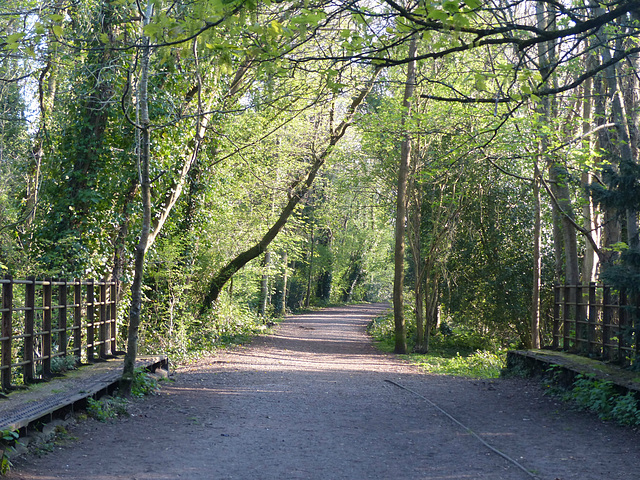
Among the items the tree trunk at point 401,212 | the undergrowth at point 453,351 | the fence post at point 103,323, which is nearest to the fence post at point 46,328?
the fence post at point 103,323

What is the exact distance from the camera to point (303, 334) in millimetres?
27688

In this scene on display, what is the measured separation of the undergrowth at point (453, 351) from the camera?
16175 mm

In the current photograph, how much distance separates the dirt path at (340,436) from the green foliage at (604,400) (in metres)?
0.25

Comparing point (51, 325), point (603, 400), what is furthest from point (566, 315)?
point (51, 325)

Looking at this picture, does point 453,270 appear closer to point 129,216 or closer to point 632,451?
point 129,216

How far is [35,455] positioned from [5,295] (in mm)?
2478

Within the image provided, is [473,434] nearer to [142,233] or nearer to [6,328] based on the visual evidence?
[142,233]

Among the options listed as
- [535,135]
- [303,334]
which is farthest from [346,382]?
[303,334]

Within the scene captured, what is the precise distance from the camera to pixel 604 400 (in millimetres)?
8750

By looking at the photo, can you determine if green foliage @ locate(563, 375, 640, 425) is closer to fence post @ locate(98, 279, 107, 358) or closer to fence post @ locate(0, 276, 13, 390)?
fence post @ locate(0, 276, 13, 390)

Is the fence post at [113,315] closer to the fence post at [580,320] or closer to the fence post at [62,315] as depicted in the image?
the fence post at [62,315]

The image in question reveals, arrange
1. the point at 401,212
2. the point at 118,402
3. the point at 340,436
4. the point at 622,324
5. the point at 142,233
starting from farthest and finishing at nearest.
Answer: the point at 401,212 → the point at 622,324 → the point at 142,233 → the point at 118,402 → the point at 340,436

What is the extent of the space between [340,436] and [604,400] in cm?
390

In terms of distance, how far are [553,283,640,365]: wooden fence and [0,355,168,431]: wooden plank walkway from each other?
735 cm
